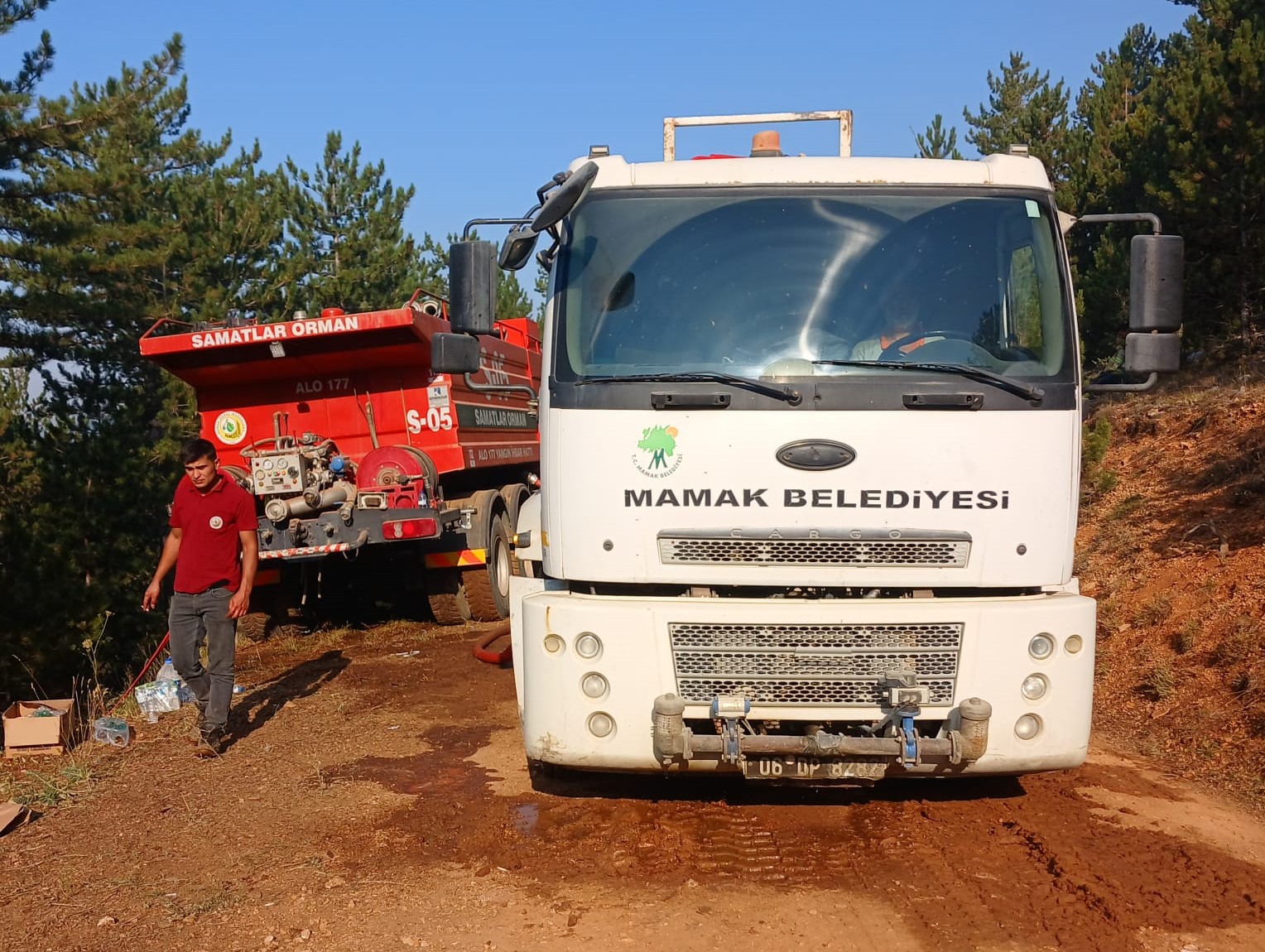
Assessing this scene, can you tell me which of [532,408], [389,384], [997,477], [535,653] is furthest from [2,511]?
[997,477]

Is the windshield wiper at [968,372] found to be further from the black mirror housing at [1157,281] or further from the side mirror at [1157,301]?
the black mirror housing at [1157,281]

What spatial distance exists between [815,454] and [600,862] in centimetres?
182

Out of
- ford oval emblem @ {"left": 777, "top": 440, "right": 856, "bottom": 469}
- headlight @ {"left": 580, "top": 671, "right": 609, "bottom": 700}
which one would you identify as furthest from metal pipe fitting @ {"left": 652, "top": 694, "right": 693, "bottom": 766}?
ford oval emblem @ {"left": 777, "top": 440, "right": 856, "bottom": 469}

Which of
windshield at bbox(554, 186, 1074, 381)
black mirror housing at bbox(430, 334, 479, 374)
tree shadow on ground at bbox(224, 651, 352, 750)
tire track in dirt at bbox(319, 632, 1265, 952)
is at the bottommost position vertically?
tree shadow on ground at bbox(224, 651, 352, 750)

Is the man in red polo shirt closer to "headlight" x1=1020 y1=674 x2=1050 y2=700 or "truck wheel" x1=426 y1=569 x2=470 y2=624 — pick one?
"truck wheel" x1=426 y1=569 x2=470 y2=624

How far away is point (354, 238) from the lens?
1094 inches

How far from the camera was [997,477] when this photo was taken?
181 inches

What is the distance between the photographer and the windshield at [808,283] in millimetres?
4734

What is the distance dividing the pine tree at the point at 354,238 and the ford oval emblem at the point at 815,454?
2176cm

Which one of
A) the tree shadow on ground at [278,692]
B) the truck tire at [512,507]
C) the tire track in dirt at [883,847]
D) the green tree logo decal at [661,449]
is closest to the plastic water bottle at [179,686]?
the tree shadow on ground at [278,692]

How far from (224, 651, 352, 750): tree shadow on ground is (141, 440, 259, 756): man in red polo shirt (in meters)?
0.41

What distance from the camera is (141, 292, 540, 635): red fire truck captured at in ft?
30.1

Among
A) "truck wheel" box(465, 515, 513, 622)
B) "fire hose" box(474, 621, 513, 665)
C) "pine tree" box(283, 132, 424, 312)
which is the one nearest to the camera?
"fire hose" box(474, 621, 513, 665)

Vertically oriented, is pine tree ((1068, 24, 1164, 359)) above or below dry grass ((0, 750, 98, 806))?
above
